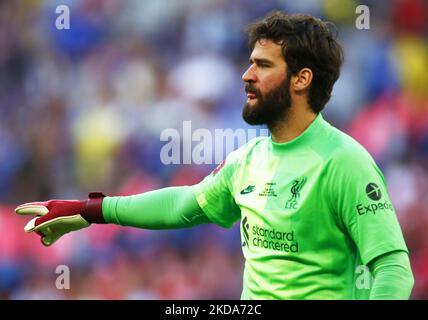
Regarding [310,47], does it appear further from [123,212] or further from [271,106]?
[123,212]

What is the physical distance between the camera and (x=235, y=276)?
5.77 metres

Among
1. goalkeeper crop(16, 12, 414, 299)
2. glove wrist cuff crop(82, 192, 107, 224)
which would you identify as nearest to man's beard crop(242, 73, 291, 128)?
goalkeeper crop(16, 12, 414, 299)

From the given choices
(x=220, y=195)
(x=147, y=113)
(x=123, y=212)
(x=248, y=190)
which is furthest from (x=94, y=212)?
(x=147, y=113)

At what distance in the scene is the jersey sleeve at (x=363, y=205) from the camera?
111 inches

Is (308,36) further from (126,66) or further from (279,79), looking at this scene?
(126,66)

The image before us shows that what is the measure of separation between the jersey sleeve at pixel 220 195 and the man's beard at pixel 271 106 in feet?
0.66

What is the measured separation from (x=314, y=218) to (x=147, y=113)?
3.23 meters

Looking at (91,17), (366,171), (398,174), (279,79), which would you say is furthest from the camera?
(91,17)

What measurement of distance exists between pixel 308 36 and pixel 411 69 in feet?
9.38

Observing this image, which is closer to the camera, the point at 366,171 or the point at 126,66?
the point at 366,171

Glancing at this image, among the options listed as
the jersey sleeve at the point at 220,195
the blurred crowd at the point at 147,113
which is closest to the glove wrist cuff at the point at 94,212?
the jersey sleeve at the point at 220,195

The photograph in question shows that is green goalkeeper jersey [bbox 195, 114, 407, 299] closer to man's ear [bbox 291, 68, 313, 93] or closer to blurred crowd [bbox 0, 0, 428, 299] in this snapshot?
man's ear [bbox 291, 68, 313, 93]

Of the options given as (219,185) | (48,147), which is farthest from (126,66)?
(219,185)

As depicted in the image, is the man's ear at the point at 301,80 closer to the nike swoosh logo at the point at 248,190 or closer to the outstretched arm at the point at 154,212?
the nike swoosh logo at the point at 248,190
